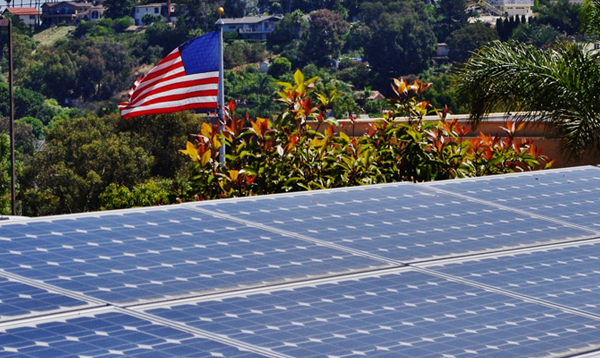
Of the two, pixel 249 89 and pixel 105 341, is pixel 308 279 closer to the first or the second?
pixel 105 341

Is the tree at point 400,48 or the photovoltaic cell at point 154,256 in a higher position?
the tree at point 400,48

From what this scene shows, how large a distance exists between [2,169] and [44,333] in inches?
2549

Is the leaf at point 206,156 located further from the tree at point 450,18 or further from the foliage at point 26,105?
the tree at point 450,18

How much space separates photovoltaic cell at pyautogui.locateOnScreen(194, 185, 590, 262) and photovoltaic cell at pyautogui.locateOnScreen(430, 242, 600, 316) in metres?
0.18

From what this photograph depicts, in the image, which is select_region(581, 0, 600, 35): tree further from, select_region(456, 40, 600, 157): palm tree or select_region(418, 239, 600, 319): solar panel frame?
select_region(418, 239, 600, 319): solar panel frame

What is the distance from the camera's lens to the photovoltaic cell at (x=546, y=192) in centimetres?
576

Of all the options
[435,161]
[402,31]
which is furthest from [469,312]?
[402,31]

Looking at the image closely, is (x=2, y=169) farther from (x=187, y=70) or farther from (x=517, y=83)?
(x=517, y=83)

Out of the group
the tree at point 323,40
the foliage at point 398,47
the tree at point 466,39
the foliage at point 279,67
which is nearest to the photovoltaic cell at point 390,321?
the foliage at point 398,47

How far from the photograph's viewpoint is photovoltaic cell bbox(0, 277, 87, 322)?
11.5 feet

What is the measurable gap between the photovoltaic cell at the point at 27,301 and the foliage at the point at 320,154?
158 inches

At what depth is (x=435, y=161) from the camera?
8.37 m

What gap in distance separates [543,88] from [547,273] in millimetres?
7537

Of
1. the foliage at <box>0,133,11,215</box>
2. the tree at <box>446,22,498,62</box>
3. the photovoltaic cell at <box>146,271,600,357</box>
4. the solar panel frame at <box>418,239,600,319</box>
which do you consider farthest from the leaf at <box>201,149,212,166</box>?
the tree at <box>446,22,498,62</box>
